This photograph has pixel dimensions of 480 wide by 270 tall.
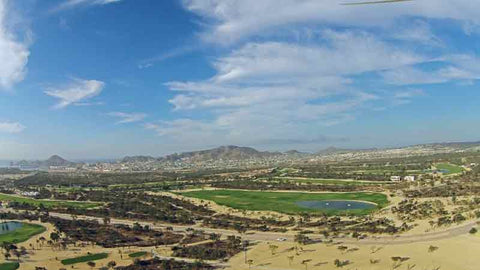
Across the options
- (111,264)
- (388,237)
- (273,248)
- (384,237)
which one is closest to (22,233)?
(111,264)

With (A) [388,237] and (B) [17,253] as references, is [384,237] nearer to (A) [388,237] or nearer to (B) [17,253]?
(A) [388,237]

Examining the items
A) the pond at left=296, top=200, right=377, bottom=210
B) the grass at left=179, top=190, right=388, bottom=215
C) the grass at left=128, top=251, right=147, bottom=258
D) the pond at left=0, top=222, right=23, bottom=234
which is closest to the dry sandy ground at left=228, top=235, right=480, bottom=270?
the grass at left=128, top=251, right=147, bottom=258

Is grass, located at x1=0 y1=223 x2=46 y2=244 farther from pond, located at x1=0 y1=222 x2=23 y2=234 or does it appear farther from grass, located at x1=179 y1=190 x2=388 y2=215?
grass, located at x1=179 y1=190 x2=388 y2=215

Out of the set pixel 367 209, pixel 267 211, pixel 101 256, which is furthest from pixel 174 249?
pixel 367 209

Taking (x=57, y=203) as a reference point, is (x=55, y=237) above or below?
below

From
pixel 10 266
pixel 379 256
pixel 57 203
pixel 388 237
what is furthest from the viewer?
pixel 57 203

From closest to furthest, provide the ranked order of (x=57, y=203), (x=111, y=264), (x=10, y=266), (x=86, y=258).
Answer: (x=111, y=264), (x=10, y=266), (x=86, y=258), (x=57, y=203)
